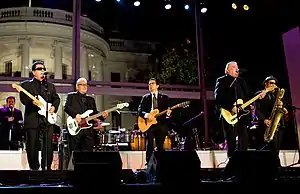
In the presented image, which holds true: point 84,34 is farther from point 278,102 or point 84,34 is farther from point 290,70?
point 278,102

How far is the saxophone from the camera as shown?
7.64m

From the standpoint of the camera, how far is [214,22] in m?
12.3

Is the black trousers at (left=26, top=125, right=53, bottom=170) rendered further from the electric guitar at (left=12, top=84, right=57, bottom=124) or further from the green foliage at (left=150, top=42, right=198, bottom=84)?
the green foliage at (left=150, top=42, right=198, bottom=84)

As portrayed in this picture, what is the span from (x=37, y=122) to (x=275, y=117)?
14.2ft

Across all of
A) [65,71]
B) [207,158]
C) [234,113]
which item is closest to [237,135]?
[234,113]

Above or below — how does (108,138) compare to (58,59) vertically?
below

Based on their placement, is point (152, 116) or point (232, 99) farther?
point (152, 116)

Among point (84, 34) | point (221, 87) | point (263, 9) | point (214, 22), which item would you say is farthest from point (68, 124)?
point (84, 34)

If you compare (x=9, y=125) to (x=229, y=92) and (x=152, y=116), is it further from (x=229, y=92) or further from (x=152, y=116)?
(x=229, y=92)

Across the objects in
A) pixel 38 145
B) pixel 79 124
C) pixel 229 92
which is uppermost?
pixel 229 92

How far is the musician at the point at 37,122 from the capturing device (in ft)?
21.5

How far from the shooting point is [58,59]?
981 inches

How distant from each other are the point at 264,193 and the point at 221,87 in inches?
136

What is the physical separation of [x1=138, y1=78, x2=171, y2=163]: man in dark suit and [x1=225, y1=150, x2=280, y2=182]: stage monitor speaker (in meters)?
3.66
